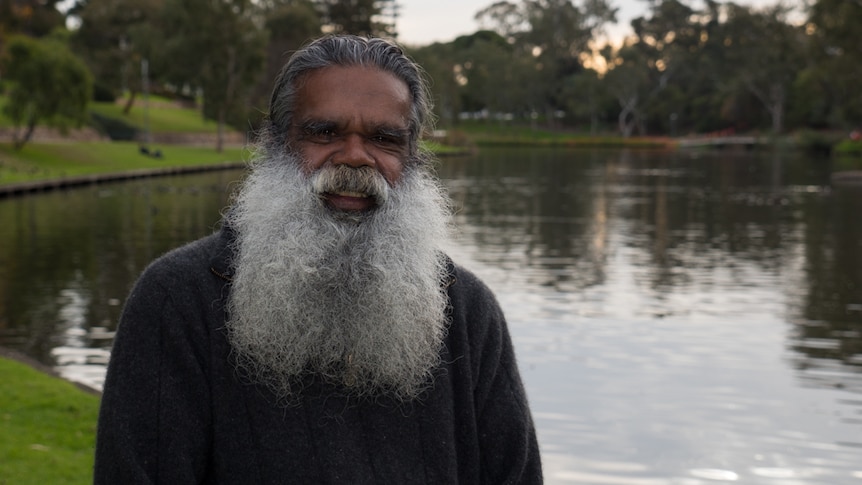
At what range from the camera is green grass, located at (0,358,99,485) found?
635 cm

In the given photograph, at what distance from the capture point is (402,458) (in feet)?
8.11

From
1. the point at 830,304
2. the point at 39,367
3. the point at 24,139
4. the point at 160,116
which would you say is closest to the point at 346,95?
the point at 39,367

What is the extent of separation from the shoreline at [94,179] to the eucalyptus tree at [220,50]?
1007cm

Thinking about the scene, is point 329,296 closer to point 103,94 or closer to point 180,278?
point 180,278

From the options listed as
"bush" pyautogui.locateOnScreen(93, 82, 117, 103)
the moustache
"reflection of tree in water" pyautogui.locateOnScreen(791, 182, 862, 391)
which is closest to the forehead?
the moustache

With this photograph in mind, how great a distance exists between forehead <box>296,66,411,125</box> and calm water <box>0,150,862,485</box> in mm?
5780

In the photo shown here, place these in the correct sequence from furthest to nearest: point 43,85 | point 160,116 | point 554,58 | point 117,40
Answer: point 554,58 → point 117,40 → point 160,116 → point 43,85

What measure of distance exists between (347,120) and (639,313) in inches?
485

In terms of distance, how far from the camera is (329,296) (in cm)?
255

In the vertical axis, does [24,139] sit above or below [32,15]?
below

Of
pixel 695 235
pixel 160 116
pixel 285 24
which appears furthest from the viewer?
pixel 285 24

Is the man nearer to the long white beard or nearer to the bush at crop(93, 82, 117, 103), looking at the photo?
the long white beard

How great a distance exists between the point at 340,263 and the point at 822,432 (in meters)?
7.67

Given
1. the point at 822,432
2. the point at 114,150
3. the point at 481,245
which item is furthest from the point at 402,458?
the point at 114,150
